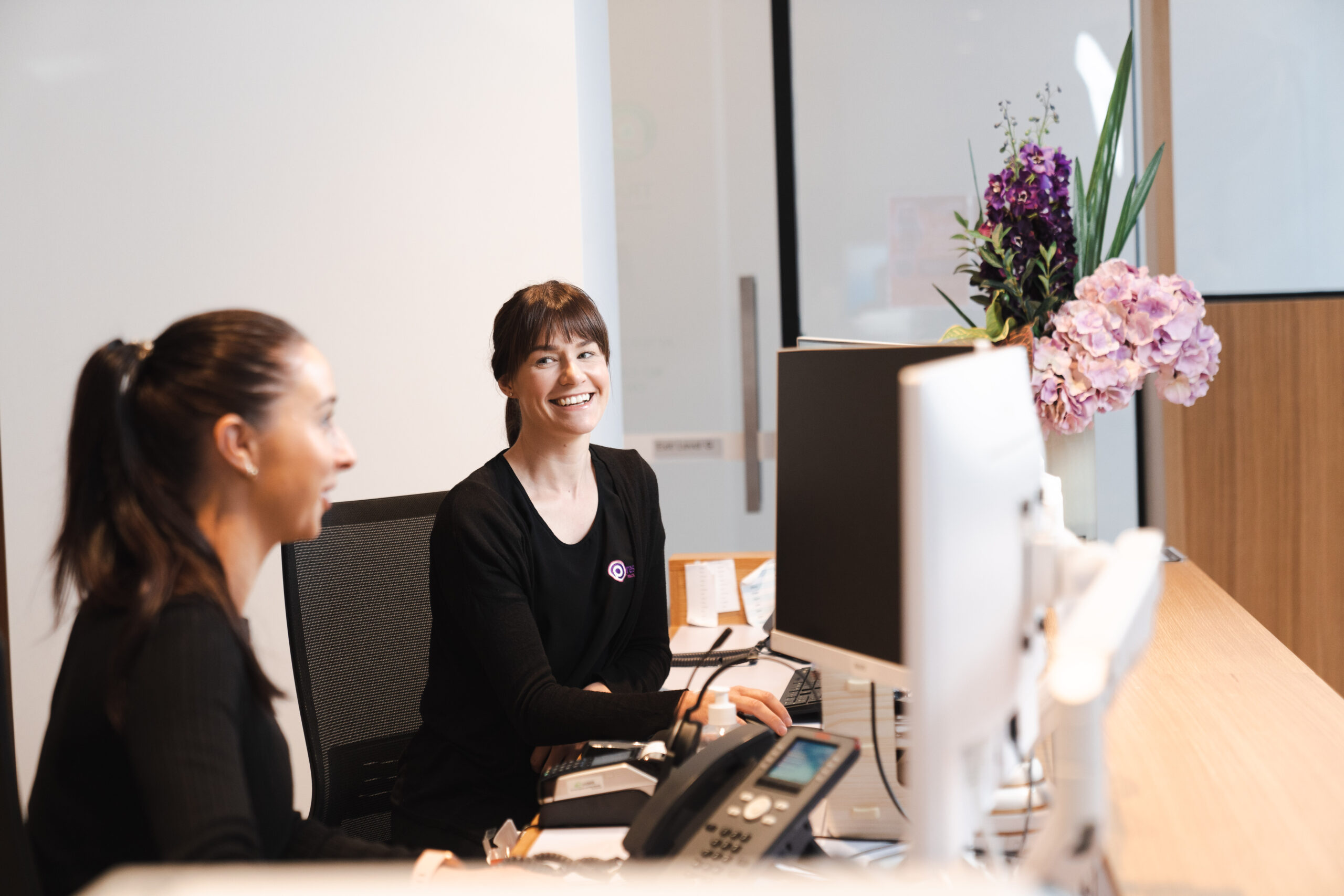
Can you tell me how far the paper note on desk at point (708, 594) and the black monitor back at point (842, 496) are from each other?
1018mm

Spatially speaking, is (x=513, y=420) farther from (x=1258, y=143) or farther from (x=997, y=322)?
(x=1258, y=143)

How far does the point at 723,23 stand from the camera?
3.39 metres

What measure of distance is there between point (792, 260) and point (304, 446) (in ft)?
8.33

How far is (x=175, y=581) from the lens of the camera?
1.00m

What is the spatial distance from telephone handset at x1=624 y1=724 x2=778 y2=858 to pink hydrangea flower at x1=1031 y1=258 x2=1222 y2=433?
3.37 feet

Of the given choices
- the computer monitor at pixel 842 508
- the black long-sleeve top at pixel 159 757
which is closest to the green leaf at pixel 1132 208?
the computer monitor at pixel 842 508

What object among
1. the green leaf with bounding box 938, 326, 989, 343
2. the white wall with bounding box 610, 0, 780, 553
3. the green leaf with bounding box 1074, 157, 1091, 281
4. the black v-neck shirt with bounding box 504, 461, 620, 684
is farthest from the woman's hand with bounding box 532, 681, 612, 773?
the white wall with bounding box 610, 0, 780, 553

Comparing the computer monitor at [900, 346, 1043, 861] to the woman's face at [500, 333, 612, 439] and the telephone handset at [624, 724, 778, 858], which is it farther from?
the woman's face at [500, 333, 612, 439]

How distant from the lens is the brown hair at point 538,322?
68.6 inches

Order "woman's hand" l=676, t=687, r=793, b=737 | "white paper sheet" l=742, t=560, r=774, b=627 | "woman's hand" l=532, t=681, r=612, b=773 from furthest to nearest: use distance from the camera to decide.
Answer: "white paper sheet" l=742, t=560, r=774, b=627
"woman's hand" l=532, t=681, r=612, b=773
"woman's hand" l=676, t=687, r=793, b=737

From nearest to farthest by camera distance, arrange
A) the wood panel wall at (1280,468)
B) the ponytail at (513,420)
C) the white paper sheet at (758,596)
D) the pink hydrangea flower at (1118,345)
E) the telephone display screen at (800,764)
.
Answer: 1. the telephone display screen at (800,764)
2. the pink hydrangea flower at (1118,345)
3. the ponytail at (513,420)
4. the white paper sheet at (758,596)
5. the wood panel wall at (1280,468)

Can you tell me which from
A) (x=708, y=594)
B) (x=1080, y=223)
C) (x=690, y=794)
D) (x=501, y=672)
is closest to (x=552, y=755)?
(x=501, y=672)

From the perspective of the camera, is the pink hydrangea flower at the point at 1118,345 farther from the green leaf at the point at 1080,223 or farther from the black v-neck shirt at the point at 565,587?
the black v-neck shirt at the point at 565,587

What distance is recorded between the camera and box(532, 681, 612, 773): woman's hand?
148 cm
